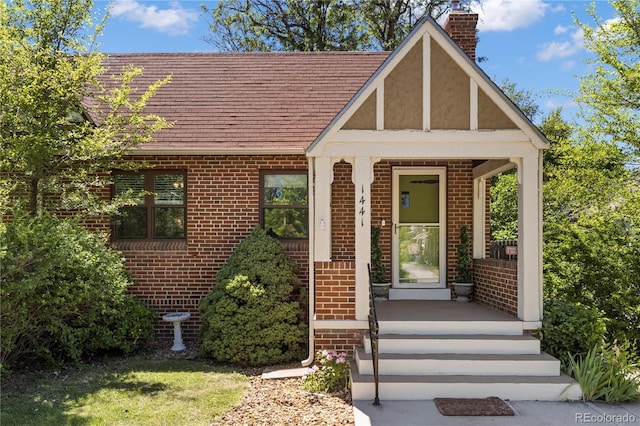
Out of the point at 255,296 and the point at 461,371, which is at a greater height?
the point at 255,296

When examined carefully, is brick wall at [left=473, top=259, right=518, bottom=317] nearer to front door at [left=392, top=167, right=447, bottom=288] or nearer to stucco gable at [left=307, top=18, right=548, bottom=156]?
front door at [left=392, top=167, right=447, bottom=288]

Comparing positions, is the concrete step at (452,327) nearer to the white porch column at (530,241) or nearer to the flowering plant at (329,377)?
the white porch column at (530,241)

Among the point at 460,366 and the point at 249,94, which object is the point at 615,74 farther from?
the point at 249,94

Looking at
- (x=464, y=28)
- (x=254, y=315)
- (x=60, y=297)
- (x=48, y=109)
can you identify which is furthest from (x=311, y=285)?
(x=464, y=28)

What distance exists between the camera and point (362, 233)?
6785mm

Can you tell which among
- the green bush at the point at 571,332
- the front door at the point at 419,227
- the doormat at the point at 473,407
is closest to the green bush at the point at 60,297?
the front door at the point at 419,227

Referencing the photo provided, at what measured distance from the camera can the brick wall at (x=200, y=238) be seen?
28.9 feet

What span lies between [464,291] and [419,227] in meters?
1.41

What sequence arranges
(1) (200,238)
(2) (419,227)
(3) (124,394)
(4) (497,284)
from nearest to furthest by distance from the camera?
(3) (124,394) < (4) (497,284) < (1) (200,238) < (2) (419,227)

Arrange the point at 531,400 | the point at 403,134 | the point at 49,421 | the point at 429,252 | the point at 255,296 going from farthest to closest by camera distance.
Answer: the point at 429,252, the point at 255,296, the point at 403,134, the point at 531,400, the point at 49,421

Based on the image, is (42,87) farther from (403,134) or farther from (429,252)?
(429,252)

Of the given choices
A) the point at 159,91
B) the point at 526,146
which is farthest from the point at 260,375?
the point at 159,91

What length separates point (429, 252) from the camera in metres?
9.05

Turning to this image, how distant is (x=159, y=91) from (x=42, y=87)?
3.35 meters
